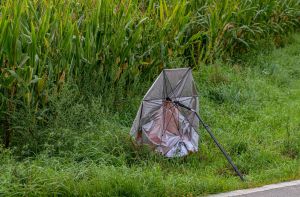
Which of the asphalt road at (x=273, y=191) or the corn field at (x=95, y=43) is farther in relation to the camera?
the corn field at (x=95, y=43)

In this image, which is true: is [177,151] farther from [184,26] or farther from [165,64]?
[184,26]

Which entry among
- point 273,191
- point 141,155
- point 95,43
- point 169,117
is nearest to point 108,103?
point 95,43

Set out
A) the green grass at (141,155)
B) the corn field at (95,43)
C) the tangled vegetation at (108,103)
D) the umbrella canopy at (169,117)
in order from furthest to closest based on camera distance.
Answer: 1. the umbrella canopy at (169,117)
2. the corn field at (95,43)
3. the tangled vegetation at (108,103)
4. the green grass at (141,155)

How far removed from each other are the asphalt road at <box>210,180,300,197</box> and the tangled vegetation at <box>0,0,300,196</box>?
13cm

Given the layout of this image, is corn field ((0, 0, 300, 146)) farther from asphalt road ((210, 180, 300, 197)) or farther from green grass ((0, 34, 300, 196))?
asphalt road ((210, 180, 300, 197))

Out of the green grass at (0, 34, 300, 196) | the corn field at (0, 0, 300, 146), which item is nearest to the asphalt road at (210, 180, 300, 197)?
the green grass at (0, 34, 300, 196)

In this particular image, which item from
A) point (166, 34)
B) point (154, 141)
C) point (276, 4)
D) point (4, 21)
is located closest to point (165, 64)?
point (166, 34)

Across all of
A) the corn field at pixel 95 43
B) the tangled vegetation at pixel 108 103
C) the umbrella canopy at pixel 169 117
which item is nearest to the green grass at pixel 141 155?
the tangled vegetation at pixel 108 103

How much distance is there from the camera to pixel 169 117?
672 cm

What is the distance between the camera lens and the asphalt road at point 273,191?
5.88 metres

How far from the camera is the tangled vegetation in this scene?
5.79 m

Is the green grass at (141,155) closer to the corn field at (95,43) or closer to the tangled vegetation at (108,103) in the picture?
A: the tangled vegetation at (108,103)

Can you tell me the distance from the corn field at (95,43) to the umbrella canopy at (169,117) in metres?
1.03

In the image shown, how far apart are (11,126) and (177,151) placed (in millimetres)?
1806
